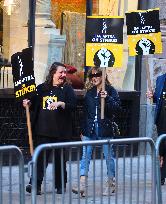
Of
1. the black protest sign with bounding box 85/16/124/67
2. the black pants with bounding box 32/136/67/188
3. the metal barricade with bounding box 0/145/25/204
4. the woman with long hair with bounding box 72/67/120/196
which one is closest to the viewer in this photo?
the metal barricade with bounding box 0/145/25/204

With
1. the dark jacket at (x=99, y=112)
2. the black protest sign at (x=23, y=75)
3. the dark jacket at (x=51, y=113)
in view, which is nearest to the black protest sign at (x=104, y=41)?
the dark jacket at (x=99, y=112)

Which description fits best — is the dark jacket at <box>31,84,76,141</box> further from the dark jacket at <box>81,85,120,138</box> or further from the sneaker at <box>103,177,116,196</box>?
the sneaker at <box>103,177,116,196</box>

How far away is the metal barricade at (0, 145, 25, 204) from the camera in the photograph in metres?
6.39

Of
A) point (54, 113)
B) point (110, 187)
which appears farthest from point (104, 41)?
point (110, 187)

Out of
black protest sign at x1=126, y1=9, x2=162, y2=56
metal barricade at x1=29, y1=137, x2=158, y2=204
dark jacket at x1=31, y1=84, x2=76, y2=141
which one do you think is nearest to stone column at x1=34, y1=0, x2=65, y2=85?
black protest sign at x1=126, y1=9, x2=162, y2=56

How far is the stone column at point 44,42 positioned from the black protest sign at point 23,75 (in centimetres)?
284

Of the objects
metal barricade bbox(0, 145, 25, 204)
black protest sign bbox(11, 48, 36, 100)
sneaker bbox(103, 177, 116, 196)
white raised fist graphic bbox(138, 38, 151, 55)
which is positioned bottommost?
sneaker bbox(103, 177, 116, 196)

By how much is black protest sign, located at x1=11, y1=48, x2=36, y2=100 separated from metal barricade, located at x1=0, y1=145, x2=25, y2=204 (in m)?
2.59

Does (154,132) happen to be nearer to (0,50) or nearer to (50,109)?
(0,50)

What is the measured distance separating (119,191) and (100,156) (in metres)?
0.45

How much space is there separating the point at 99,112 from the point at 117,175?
8.32 feet

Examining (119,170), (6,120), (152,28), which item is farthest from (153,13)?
(119,170)

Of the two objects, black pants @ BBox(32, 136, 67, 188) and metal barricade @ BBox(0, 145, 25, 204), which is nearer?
metal barricade @ BBox(0, 145, 25, 204)

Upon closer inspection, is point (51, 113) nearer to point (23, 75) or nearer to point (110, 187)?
point (23, 75)
